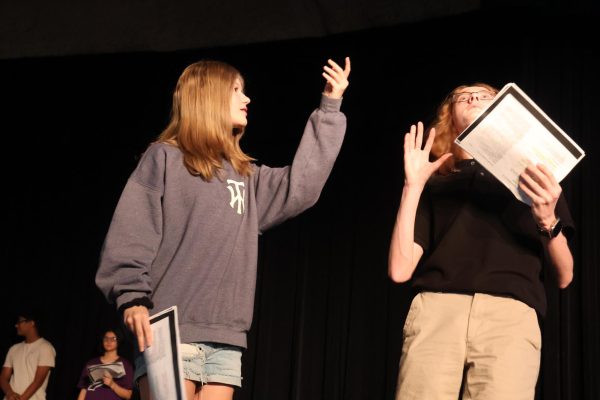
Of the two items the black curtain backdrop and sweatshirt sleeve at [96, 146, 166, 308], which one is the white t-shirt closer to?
the black curtain backdrop

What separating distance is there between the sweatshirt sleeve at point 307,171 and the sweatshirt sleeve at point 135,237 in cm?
30

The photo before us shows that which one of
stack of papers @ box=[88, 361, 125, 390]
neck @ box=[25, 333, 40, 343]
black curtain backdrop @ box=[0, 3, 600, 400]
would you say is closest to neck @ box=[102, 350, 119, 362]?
stack of papers @ box=[88, 361, 125, 390]

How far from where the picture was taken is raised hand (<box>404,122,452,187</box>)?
2.14 m

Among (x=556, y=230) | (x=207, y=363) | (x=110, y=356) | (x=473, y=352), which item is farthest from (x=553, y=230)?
(x=110, y=356)

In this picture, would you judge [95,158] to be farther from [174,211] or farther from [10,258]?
[174,211]

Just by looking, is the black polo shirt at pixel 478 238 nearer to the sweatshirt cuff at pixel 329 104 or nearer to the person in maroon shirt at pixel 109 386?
the sweatshirt cuff at pixel 329 104

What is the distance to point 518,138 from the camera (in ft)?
6.45

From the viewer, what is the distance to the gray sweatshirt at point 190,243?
1888 millimetres

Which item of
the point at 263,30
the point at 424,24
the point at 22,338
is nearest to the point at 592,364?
the point at 424,24

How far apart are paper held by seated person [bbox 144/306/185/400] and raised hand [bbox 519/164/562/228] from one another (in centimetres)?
90

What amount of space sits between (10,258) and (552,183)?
5.60m

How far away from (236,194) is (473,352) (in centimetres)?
71

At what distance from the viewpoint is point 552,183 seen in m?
1.93

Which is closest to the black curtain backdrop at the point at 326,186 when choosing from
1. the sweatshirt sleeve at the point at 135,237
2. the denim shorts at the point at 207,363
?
the denim shorts at the point at 207,363
